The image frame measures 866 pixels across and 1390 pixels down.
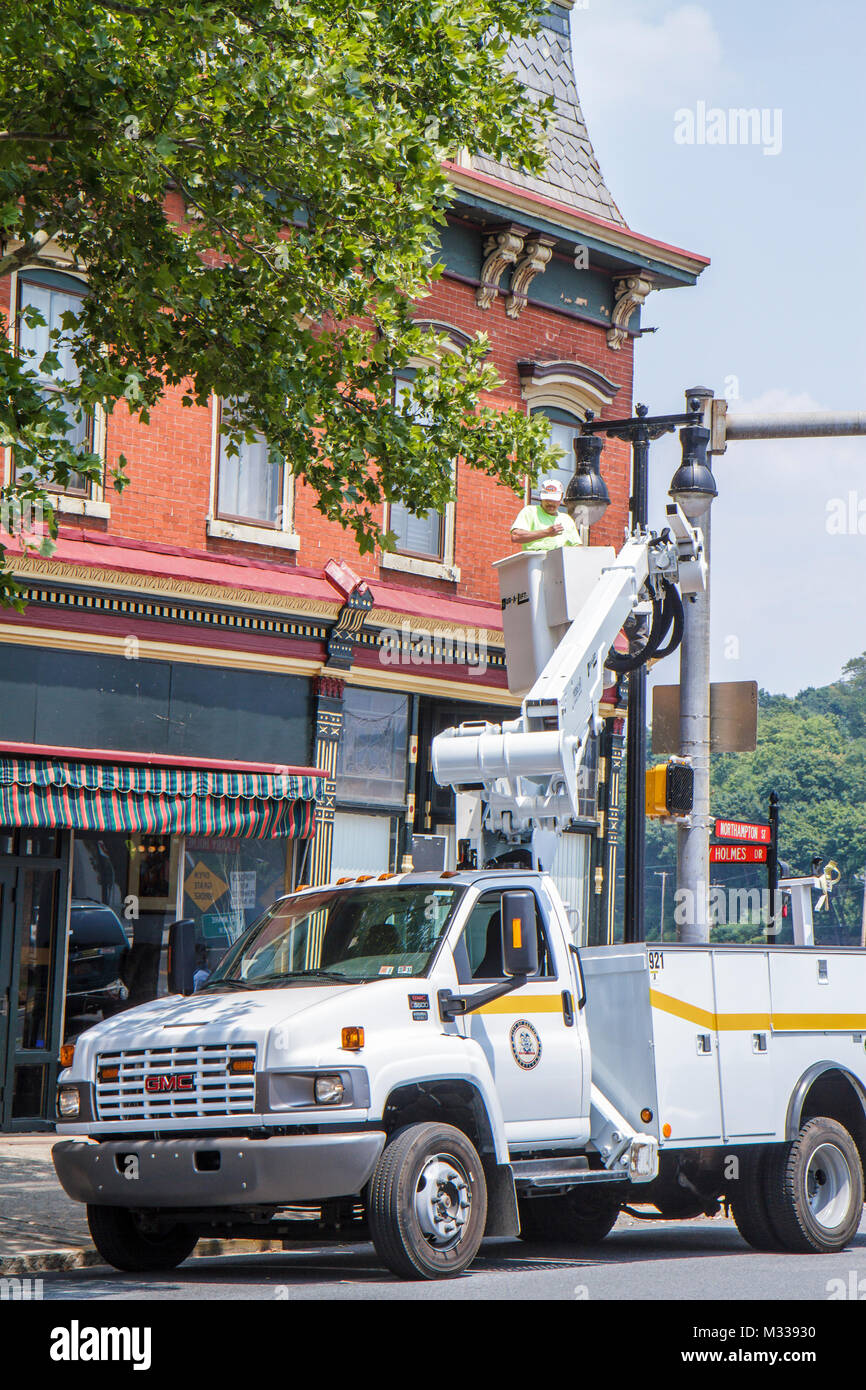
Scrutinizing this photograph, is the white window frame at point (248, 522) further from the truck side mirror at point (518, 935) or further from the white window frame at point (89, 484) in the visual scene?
the truck side mirror at point (518, 935)

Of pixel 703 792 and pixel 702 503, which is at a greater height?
pixel 702 503

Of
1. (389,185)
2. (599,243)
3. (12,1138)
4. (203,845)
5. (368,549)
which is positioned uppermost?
(599,243)

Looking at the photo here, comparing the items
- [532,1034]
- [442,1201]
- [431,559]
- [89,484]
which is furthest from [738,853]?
[442,1201]

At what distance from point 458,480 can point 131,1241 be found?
36.4 feet

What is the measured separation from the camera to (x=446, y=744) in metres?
10.4

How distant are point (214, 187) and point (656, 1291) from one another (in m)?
7.43

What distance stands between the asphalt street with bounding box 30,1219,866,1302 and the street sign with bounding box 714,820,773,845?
18.8 feet

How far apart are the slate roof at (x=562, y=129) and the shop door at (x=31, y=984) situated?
9.99 m

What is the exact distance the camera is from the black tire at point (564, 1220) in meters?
10.8

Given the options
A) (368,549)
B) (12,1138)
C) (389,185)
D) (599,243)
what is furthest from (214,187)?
(599,243)

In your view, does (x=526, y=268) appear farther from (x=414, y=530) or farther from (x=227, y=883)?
(x=227, y=883)

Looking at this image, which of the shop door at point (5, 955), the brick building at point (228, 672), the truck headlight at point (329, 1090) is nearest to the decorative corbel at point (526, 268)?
the brick building at point (228, 672)

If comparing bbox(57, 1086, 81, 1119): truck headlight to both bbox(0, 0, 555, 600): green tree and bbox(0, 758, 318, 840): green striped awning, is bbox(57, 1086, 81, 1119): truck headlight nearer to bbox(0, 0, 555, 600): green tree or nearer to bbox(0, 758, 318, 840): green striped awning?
bbox(0, 0, 555, 600): green tree
